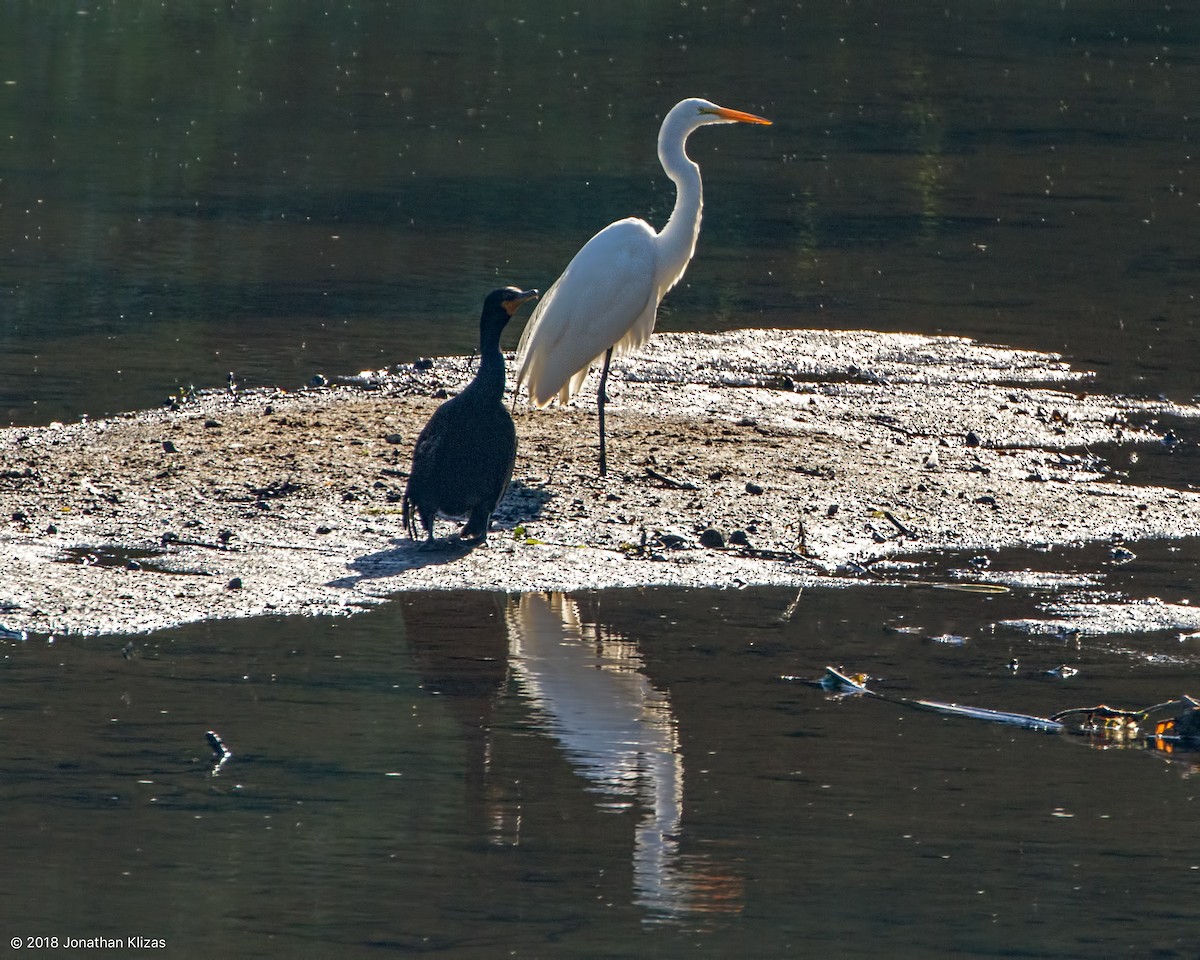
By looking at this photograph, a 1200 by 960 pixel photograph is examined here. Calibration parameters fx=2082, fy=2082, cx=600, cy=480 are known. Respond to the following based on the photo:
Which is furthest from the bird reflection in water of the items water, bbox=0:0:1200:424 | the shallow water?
water, bbox=0:0:1200:424

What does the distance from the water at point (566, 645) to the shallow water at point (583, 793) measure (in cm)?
2

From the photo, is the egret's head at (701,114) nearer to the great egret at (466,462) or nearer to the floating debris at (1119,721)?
the great egret at (466,462)

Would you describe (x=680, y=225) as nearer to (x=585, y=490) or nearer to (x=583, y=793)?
(x=585, y=490)

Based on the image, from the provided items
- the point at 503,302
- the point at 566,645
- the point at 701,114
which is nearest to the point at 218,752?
the point at 566,645

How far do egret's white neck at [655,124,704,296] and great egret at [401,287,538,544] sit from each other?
94.4 inches

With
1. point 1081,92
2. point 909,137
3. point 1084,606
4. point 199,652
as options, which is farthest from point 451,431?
point 1081,92

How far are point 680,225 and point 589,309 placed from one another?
0.85m

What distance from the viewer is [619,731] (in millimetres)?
6781

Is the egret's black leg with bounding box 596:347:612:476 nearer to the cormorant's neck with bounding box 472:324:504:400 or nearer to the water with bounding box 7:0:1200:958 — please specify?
the cormorant's neck with bounding box 472:324:504:400

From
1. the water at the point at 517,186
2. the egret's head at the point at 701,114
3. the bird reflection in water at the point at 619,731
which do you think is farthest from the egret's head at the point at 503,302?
the water at the point at 517,186

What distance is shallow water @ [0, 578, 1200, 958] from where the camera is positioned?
211 inches

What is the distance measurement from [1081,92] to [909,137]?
618 centimetres

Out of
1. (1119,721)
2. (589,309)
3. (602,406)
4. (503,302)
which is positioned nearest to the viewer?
(1119,721)

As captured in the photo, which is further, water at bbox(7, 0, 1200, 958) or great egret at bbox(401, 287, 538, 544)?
great egret at bbox(401, 287, 538, 544)
